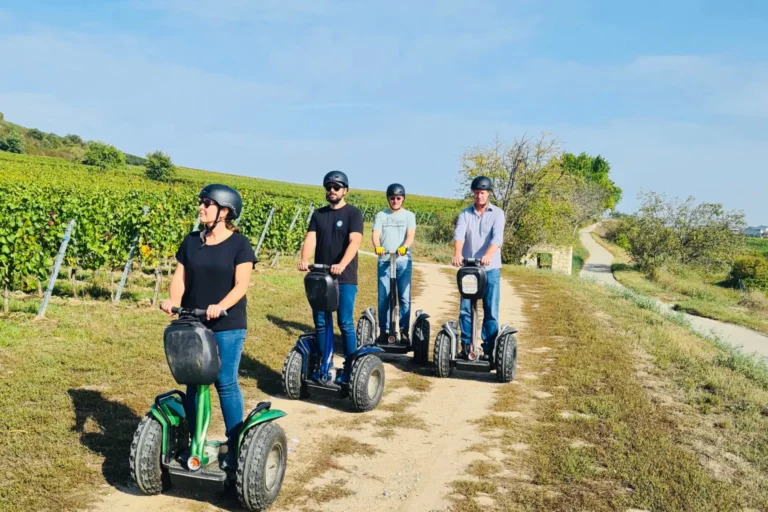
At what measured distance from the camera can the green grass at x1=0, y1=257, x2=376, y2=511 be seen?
153 inches

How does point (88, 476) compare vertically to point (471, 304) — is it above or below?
below

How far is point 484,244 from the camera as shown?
6652 millimetres

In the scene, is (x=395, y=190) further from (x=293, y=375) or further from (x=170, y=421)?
(x=170, y=421)

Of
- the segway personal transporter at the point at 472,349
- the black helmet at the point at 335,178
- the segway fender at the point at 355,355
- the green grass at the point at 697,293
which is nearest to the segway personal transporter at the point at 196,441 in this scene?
the segway fender at the point at 355,355

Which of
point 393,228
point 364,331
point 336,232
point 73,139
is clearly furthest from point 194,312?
point 73,139

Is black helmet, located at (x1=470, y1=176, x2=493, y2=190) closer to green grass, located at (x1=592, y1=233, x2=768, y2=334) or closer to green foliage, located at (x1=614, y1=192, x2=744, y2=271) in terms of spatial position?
green grass, located at (x1=592, y1=233, x2=768, y2=334)

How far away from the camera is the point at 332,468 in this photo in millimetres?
4324

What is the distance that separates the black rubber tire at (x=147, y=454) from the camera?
349 centimetres

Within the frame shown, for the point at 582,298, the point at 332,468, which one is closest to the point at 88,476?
the point at 332,468

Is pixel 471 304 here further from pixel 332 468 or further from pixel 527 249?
pixel 527 249

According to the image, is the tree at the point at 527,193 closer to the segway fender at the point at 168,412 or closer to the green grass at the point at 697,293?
the green grass at the point at 697,293

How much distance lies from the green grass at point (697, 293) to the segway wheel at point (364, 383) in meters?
23.5

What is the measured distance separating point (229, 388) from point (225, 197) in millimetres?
1156

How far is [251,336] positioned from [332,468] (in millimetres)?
4100
